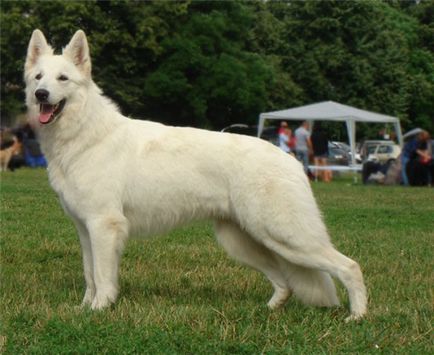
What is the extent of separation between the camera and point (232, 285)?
673cm

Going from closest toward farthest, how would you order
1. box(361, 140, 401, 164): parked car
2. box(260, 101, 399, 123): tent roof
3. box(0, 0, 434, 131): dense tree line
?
box(260, 101, 399, 123): tent roof → box(361, 140, 401, 164): parked car → box(0, 0, 434, 131): dense tree line

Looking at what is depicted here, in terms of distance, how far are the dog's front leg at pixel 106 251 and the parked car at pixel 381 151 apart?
19.9 m

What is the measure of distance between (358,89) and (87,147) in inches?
560

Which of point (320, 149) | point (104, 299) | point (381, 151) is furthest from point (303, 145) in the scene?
point (104, 299)

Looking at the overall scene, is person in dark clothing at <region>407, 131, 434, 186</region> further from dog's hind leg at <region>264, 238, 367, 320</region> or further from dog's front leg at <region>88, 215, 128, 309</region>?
dog's front leg at <region>88, 215, 128, 309</region>

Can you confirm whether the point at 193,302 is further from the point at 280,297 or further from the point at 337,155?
the point at 337,155

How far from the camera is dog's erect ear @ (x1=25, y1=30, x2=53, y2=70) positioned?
606 centimetres

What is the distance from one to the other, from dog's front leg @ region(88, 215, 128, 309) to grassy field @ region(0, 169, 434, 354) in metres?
0.18

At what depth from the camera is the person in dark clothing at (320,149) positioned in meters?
19.4

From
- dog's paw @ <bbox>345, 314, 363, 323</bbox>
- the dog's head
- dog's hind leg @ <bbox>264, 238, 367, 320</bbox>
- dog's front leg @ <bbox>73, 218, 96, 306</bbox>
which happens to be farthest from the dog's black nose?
dog's paw @ <bbox>345, 314, 363, 323</bbox>

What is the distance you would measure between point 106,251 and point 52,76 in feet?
4.62

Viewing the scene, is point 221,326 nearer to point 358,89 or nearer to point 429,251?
point 429,251

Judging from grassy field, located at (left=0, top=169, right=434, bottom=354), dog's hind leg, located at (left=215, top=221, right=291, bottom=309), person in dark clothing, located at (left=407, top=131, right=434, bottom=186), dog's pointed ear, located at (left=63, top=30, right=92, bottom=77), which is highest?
dog's pointed ear, located at (left=63, top=30, right=92, bottom=77)

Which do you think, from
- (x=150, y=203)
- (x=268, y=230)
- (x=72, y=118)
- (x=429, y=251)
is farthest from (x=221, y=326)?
(x=429, y=251)
